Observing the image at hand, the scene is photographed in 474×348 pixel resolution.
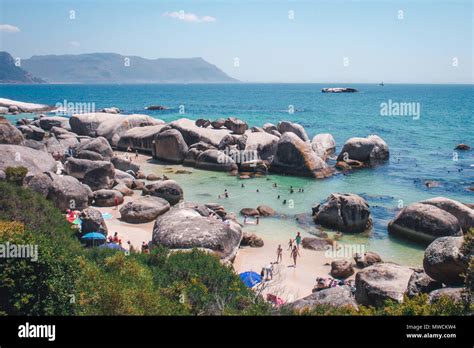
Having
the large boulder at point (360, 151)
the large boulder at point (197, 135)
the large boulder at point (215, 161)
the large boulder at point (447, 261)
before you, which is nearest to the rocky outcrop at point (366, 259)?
the large boulder at point (447, 261)

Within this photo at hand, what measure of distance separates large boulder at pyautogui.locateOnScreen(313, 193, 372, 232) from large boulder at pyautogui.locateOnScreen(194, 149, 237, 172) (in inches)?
544

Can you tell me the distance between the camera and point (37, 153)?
29812 millimetres

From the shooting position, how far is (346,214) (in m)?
25.1

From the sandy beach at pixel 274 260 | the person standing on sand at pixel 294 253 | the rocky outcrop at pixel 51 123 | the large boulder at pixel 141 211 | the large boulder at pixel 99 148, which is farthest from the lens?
the rocky outcrop at pixel 51 123

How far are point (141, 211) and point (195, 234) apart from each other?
6.71 meters

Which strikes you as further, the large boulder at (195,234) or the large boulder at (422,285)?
the large boulder at (195,234)

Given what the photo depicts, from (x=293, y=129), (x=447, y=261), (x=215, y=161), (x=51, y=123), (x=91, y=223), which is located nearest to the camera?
(x=447, y=261)

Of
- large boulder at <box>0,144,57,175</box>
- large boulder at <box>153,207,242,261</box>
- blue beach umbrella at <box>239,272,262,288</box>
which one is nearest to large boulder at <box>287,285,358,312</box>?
A: blue beach umbrella at <box>239,272,262,288</box>

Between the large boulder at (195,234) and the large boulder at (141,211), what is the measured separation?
13.1ft

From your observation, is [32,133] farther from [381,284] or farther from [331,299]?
[381,284]

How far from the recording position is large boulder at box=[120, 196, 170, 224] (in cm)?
2484

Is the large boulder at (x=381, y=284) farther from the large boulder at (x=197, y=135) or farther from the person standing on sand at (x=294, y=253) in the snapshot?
the large boulder at (x=197, y=135)

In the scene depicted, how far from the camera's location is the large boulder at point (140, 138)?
43812 mm

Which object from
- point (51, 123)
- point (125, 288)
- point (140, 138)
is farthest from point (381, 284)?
point (51, 123)
